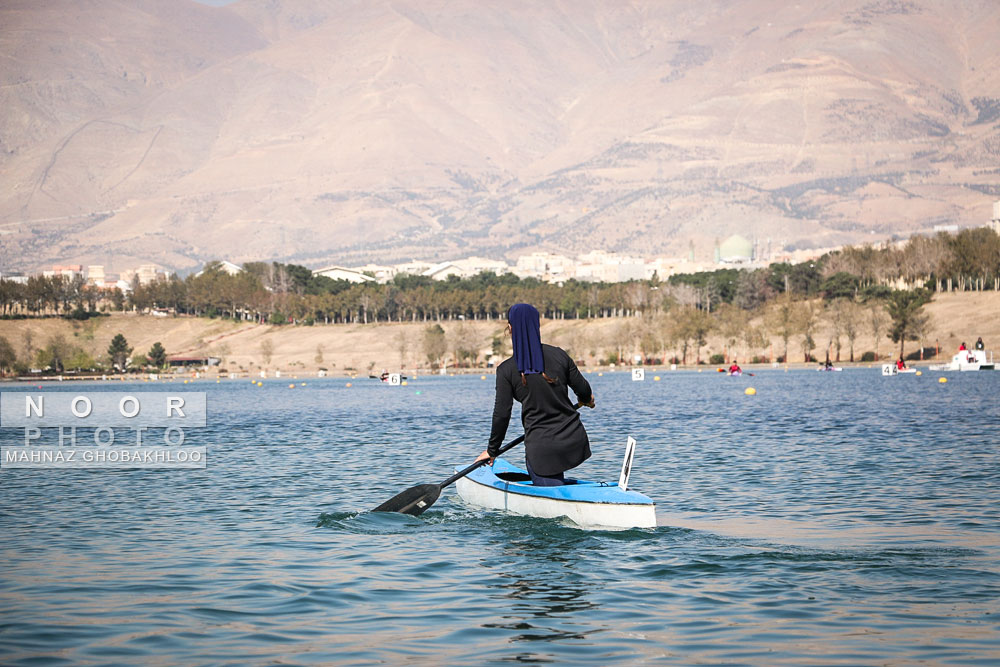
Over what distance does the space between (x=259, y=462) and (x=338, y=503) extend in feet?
45.8

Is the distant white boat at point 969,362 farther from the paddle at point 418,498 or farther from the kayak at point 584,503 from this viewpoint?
the kayak at point 584,503

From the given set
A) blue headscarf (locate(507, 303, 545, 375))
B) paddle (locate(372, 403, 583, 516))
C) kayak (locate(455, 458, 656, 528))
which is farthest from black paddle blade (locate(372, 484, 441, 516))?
blue headscarf (locate(507, 303, 545, 375))

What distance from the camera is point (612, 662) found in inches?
526

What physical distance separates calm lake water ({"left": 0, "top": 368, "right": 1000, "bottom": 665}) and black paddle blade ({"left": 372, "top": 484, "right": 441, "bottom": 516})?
16.7 inches

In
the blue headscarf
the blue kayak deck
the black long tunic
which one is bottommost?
the blue kayak deck

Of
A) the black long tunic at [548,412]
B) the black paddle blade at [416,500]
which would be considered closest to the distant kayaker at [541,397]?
the black long tunic at [548,412]

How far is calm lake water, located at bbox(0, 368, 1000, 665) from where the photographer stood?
46.5ft

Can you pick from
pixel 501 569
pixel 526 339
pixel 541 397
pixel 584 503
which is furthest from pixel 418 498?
pixel 526 339

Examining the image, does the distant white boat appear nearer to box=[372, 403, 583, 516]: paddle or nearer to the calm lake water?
the calm lake water

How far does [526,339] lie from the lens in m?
19.2

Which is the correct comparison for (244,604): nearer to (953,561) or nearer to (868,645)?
(868,645)

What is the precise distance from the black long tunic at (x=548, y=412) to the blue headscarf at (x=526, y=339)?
0.70 ft

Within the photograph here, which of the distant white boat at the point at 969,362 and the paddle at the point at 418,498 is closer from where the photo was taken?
the paddle at the point at 418,498

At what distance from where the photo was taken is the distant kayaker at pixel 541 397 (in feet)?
63.2
